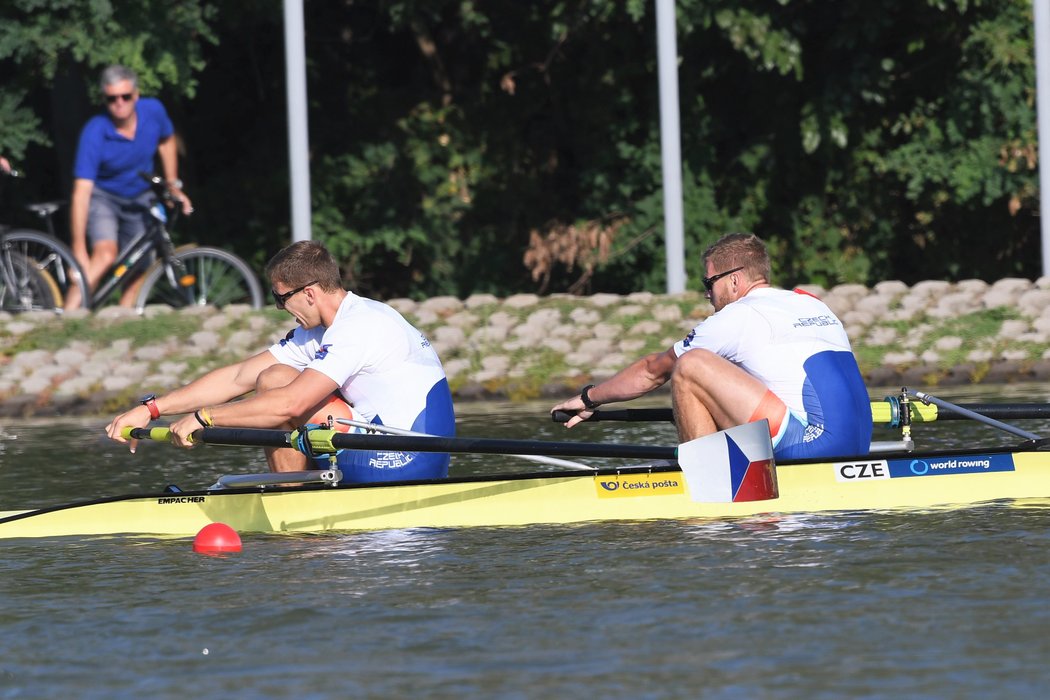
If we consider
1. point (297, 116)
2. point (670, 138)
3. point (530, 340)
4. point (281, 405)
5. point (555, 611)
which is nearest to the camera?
point (555, 611)

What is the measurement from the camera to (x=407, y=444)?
7438 mm

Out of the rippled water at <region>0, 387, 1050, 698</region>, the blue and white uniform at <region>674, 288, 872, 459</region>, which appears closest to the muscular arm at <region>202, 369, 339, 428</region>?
the rippled water at <region>0, 387, 1050, 698</region>

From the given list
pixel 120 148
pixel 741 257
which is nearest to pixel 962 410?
pixel 741 257

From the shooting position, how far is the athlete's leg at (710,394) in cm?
741

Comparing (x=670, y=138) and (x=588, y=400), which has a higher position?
(x=670, y=138)

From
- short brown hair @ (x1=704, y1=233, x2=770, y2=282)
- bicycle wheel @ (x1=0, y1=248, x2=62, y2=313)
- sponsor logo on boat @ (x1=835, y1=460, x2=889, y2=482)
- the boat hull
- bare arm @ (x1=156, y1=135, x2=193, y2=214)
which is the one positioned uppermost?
bare arm @ (x1=156, y1=135, x2=193, y2=214)

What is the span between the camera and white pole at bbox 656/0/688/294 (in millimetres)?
14883

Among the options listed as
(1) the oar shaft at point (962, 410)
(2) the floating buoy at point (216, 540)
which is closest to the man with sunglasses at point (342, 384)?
(2) the floating buoy at point (216, 540)

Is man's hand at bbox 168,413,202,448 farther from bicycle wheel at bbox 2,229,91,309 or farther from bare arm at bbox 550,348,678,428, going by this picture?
bicycle wheel at bbox 2,229,91,309

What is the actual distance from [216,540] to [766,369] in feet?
7.57

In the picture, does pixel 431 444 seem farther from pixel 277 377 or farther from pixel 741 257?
pixel 741 257

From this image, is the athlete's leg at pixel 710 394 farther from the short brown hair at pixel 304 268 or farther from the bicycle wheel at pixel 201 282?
the bicycle wheel at pixel 201 282

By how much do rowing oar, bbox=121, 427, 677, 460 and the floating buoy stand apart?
14.0 inches

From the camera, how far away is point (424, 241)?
61.1 ft
